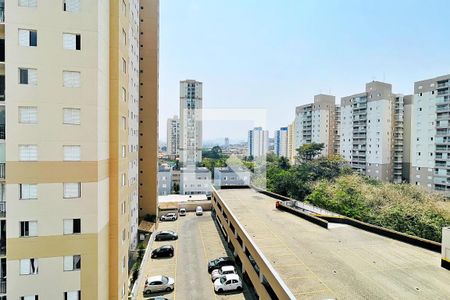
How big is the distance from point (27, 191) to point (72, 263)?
2306 mm

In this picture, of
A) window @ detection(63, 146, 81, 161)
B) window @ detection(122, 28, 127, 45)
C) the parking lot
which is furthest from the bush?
window @ detection(122, 28, 127, 45)

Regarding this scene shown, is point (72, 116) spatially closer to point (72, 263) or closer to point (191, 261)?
point (72, 263)

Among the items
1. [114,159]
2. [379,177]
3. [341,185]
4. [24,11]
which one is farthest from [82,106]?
[379,177]

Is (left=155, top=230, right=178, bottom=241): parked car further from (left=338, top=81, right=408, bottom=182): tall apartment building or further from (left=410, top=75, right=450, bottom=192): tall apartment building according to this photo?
(left=338, top=81, right=408, bottom=182): tall apartment building

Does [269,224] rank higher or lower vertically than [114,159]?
lower

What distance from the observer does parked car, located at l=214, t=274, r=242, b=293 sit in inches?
474

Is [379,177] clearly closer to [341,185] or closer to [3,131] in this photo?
[341,185]

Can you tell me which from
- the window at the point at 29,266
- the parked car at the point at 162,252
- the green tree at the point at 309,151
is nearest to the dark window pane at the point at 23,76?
the window at the point at 29,266

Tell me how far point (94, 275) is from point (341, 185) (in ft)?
74.9

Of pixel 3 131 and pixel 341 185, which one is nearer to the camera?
pixel 3 131

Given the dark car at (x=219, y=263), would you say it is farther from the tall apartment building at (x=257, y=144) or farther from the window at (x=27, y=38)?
the tall apartment building at (x=257, y=144)

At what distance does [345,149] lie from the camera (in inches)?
1797

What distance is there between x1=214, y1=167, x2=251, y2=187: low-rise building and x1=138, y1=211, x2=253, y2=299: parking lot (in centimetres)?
954

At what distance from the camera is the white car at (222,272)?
13.2 meters
